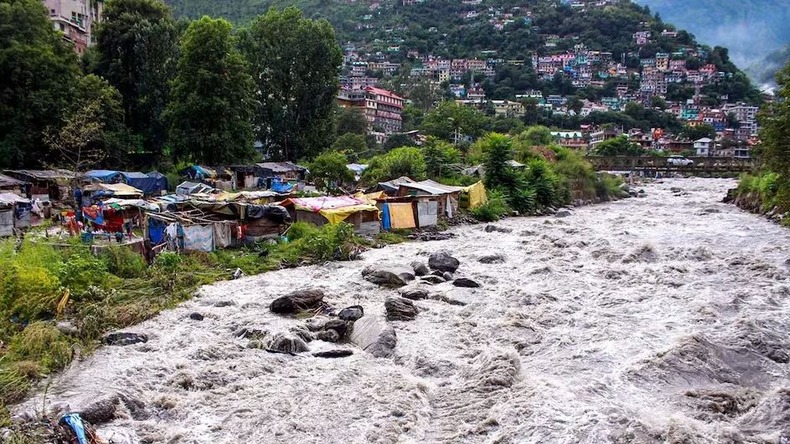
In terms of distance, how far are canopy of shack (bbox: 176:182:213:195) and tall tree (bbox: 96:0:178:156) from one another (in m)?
8.63

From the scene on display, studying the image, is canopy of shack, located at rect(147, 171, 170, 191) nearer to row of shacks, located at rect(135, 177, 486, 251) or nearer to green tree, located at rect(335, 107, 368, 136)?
row of shacks, located at rect(135, 177, 486, 251)

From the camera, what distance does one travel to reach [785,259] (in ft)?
56.4

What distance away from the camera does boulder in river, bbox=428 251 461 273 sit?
16.9 meters

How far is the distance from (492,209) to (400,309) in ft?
55.3

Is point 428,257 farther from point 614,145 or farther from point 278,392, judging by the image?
point 614,145

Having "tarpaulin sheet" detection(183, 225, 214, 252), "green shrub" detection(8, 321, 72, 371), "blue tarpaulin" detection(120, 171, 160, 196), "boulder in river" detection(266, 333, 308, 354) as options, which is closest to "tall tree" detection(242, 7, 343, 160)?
"blue tarpaulin" detection(120, 171, 160, 196)

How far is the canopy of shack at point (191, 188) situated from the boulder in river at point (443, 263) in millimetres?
13394

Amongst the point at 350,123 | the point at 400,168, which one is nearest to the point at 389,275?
the point at 400,168

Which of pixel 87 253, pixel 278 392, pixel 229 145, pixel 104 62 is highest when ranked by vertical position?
pixel 104 62

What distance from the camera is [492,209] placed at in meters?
28.6

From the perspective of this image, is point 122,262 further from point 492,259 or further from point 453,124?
point 453,124

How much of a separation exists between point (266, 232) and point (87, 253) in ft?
19.9

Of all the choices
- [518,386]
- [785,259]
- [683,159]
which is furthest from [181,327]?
[683,159]

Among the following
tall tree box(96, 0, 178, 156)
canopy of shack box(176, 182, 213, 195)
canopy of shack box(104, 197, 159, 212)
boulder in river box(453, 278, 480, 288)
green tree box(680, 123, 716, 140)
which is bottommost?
boulder in river box(453, 278, 480, 288)
